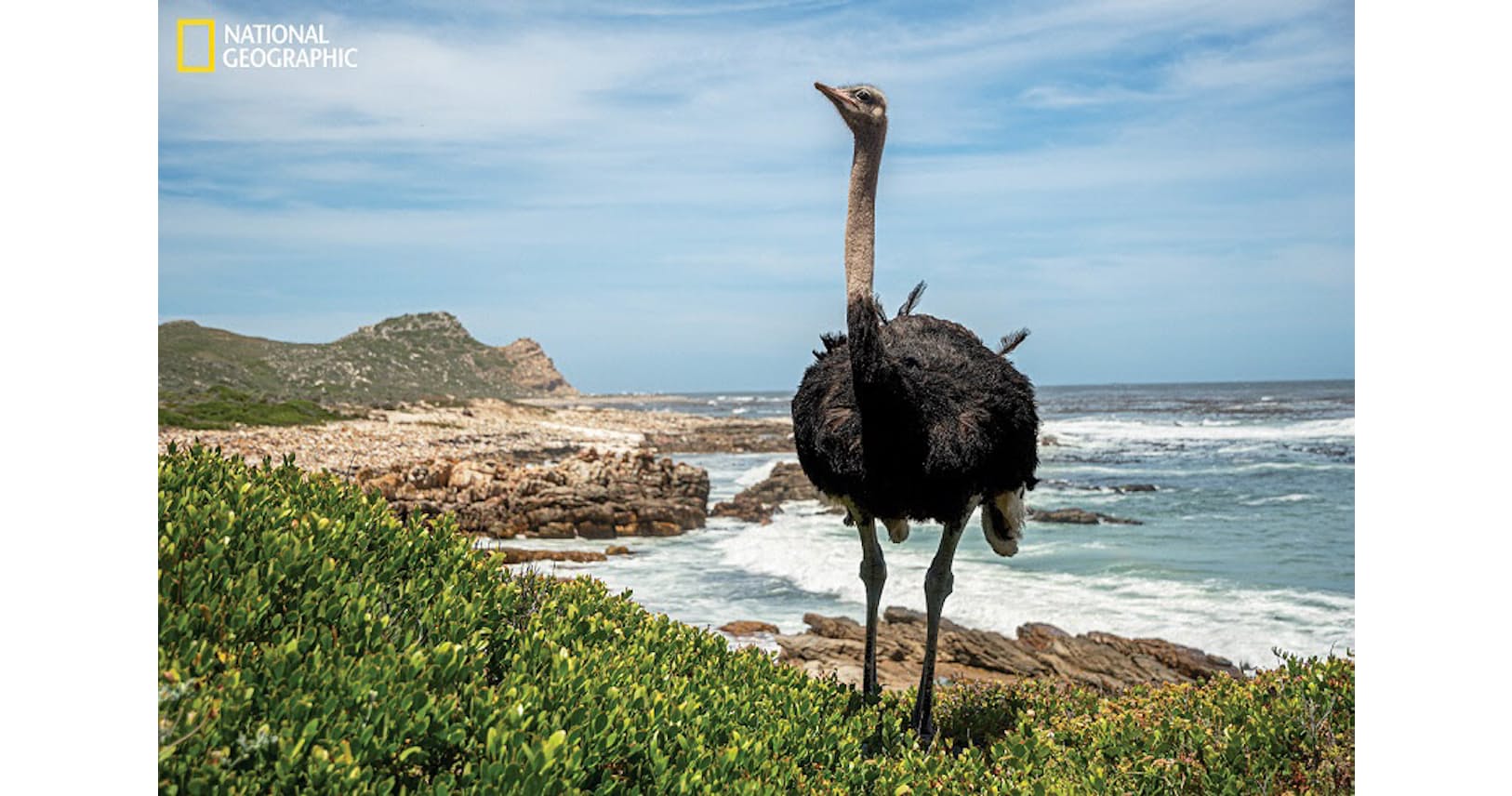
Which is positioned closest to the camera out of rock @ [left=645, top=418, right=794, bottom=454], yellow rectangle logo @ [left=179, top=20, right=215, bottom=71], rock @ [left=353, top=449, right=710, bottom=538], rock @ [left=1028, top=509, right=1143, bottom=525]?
yellow rectangle logo @ [left=179, top=20, right=215, bottom=71]

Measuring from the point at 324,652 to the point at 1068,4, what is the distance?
3757 millimetres

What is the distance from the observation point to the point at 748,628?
30.2 feet

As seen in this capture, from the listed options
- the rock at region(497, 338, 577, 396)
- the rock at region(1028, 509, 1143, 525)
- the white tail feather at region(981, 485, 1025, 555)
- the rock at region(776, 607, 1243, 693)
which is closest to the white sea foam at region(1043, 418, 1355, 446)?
the rock at region(776, 607, 1243, 693)

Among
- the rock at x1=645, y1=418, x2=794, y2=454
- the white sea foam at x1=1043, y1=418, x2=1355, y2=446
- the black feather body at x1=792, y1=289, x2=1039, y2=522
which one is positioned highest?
the black feather body at x1=792, y1=289, x2=1039, y2=522

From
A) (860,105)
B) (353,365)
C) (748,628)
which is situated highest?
(860,105)

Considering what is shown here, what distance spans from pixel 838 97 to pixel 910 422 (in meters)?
1.40

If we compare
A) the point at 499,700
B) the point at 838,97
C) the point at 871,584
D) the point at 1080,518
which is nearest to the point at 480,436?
the point at 1080,518

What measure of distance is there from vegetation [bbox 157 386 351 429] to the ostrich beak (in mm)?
4165

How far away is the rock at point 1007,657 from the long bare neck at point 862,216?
384 centimetres

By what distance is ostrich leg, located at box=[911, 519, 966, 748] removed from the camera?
518 cm

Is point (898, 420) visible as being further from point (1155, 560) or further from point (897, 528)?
point (1155, 560)

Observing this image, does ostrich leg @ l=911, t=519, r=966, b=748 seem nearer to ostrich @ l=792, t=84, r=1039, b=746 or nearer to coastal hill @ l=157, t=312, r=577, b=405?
ostrich @ l=792, t=84, r=1039, b=746

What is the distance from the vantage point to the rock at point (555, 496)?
478 inches
